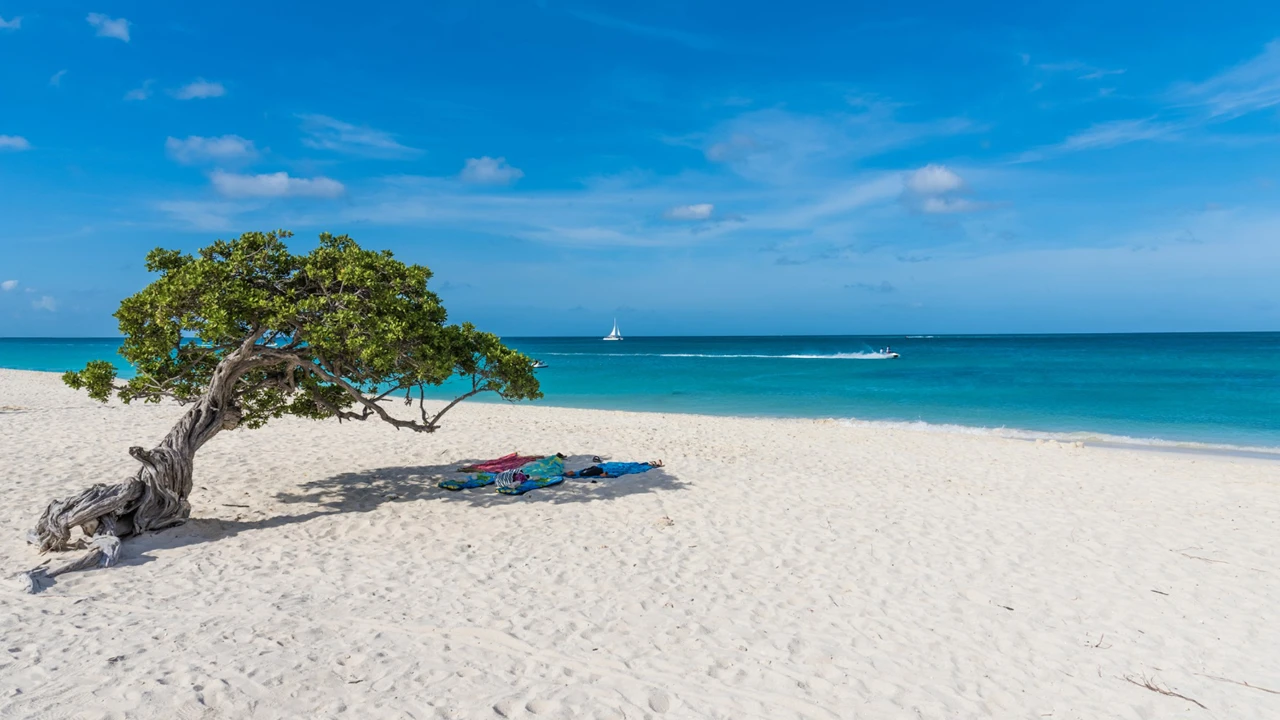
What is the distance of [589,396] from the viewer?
111ft

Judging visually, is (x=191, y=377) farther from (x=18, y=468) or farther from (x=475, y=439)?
(x=475, y=439)

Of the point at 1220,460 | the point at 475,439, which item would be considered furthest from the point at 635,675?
the point at 1220,460

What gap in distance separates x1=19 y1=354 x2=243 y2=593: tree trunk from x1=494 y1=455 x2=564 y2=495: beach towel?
372 centimetres

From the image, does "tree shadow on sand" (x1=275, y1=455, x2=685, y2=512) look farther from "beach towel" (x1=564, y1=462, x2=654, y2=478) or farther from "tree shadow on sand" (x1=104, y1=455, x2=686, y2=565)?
"beach towel" (x1=564, y1=462, x2=654, y2=478)

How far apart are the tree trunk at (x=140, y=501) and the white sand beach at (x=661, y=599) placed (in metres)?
0.23

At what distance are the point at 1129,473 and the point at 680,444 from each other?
853 cm

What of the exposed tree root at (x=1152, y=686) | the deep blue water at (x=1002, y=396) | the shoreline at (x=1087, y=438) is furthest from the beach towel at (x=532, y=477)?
the deep blue water at (x=1002, y=396)

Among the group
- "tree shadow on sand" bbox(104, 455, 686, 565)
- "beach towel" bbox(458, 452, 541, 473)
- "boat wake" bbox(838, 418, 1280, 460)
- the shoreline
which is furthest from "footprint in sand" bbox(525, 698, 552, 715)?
"boat wake" bbox(838, 418, 1280, 460)

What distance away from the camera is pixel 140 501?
7.76 m

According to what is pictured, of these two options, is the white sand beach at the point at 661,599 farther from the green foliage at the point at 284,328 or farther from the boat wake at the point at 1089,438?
the boat wake at the point at 1089,438

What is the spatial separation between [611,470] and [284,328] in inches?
219

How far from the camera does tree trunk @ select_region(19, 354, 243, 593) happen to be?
6.97m

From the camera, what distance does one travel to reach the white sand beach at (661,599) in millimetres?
4684

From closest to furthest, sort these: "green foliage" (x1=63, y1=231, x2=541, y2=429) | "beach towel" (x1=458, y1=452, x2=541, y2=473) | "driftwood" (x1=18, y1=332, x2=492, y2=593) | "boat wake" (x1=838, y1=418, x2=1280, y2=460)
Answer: "driftwood" (x1=18, y1=332, x2=492, y2=593) → "green foliage" (x1=63, y1=231, x2=541, y2=429) → "beach towel" (x1=458, y1=452, x2=541, y2=473) → "boat wake" (x1=838, y1=418, x2=1280, y2=460)
